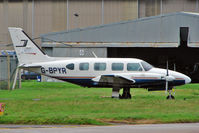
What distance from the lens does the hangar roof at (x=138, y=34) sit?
4441 cm

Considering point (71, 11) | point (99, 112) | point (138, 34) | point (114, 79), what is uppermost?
point (71, 11)

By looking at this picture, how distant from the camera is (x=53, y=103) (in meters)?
23.6

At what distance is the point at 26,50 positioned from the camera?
1212 inches

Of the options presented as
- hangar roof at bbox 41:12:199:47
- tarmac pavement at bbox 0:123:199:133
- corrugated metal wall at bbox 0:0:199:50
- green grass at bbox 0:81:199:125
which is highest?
corrugated metal wall at bbox 0:0:199:50

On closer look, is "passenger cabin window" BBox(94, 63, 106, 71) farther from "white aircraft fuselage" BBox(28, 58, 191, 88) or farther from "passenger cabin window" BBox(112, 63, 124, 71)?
"passenger cabin window" BBox(112, 63, 124, 71)

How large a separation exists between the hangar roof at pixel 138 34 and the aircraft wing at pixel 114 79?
1761 centimetres

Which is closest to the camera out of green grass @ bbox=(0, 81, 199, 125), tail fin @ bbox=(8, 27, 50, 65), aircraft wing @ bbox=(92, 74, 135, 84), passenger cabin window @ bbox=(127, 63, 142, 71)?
green grass @ bbox=(0, 81, 199, 125)

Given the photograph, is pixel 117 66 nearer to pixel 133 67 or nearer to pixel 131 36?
pixel 133 67

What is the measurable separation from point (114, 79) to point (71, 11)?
112 feet

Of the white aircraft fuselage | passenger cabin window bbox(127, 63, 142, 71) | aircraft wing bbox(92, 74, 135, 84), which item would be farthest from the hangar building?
passenger cabin window bbox(127, 63, 142, 71)

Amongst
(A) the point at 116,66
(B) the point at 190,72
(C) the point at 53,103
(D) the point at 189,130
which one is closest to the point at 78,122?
(D) the point at 189,130

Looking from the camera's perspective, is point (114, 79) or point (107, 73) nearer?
point (114, 79)

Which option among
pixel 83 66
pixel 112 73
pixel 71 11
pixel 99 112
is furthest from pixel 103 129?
pixel 71 11

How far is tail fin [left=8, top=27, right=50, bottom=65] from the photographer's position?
30266 mm
